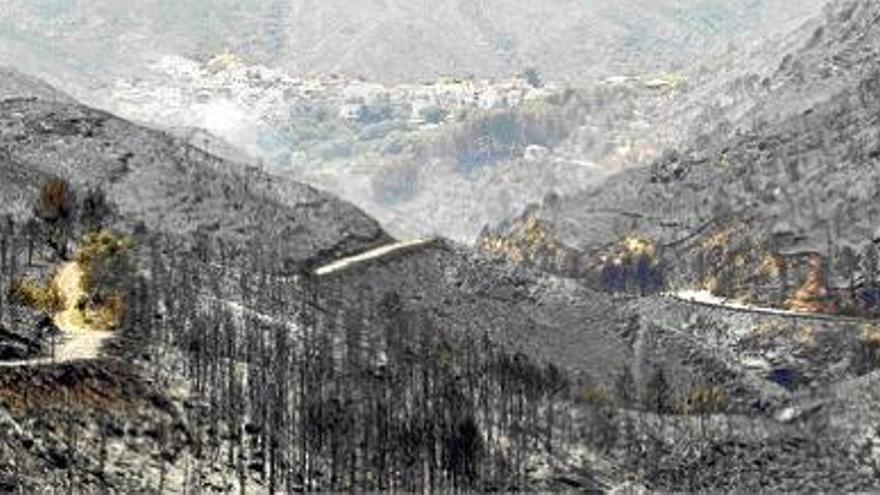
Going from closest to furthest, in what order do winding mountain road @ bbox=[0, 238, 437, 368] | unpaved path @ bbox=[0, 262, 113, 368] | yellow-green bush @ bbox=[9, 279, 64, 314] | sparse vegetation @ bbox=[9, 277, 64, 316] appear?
winding mountain road @ bbox=[0, 238, 437, 368], unpaved path @ bbox=[0, 262, 113, 368], sparse vegetation @ bbox=[9, 277, 64, 316], yellow-green bush @ bbox=[9, 279, 64, 314]

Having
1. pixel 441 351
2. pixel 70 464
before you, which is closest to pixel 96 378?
pixel 70 464

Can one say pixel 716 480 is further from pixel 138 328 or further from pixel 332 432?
pixel 138 328

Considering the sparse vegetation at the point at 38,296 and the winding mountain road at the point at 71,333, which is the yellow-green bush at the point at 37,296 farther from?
the winding mountain road at the point at 71,333

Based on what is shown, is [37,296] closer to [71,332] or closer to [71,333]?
[71,332]

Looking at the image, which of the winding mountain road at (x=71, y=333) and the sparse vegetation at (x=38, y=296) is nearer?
the winding mountain road at (x=71, y=333)

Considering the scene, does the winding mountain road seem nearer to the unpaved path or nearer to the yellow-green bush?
the unpaved path

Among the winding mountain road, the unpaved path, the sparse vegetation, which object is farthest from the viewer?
the sparse vegetation

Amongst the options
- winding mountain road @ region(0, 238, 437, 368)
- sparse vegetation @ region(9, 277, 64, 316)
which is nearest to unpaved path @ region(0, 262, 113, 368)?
winding mountain road @ region(0, 238, 437, 368)

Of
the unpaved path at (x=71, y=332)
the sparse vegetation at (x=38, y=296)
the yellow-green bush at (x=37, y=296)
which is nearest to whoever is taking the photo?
the unpaved path at (x=71, y=332)

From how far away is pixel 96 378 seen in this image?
13788 centimetres

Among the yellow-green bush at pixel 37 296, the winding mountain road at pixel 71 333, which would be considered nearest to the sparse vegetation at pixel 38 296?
the yellow-green bush at pixel 37 296

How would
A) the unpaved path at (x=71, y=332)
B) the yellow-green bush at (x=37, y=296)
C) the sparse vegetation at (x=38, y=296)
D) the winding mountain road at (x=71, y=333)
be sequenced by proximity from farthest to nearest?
the yellow-green bush at (x=37, y=296)
the sparse vegetation at (x=38, y=296)
the unpaved path at (x=71, y=332)
the winding mountain road at (x=71, y=333)

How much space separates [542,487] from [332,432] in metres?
21.1

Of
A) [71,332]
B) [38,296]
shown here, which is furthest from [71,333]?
[38,296]
